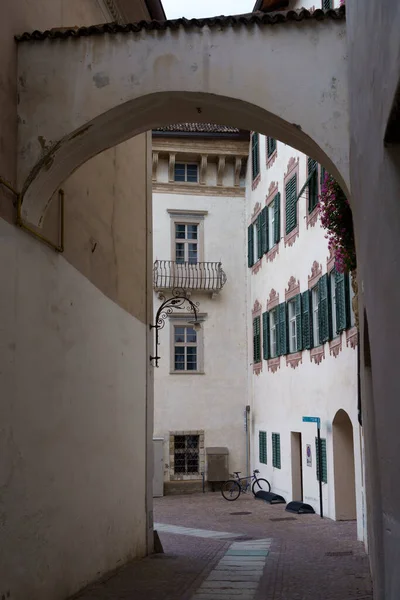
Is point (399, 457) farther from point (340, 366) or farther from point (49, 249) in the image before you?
point (340, 366)

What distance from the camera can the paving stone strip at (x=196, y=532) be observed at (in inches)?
671

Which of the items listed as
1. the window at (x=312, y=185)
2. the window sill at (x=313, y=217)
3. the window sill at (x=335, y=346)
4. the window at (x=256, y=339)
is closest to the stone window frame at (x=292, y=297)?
the window sill at (x=313, y=217)

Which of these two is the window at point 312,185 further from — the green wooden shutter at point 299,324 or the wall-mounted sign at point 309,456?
the wall-mounted sign at point 309,456

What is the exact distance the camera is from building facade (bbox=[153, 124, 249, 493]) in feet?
93.2

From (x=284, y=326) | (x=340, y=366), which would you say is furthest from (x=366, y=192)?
(x=284, y=326)

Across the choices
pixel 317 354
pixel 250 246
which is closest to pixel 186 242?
pixel 250 246

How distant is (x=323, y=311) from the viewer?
18703 millimetres

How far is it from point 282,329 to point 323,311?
470 cm

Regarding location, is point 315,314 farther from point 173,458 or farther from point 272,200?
point 173,458

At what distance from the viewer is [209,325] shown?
2917 centimetres

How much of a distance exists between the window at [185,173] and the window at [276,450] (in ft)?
33.3

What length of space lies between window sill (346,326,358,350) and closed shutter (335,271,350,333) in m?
0.16

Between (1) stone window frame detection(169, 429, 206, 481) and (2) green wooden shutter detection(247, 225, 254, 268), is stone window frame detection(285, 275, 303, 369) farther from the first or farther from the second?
(1) stone window frame detection(169, 429, 206, 481)

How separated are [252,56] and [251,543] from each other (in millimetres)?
10093
